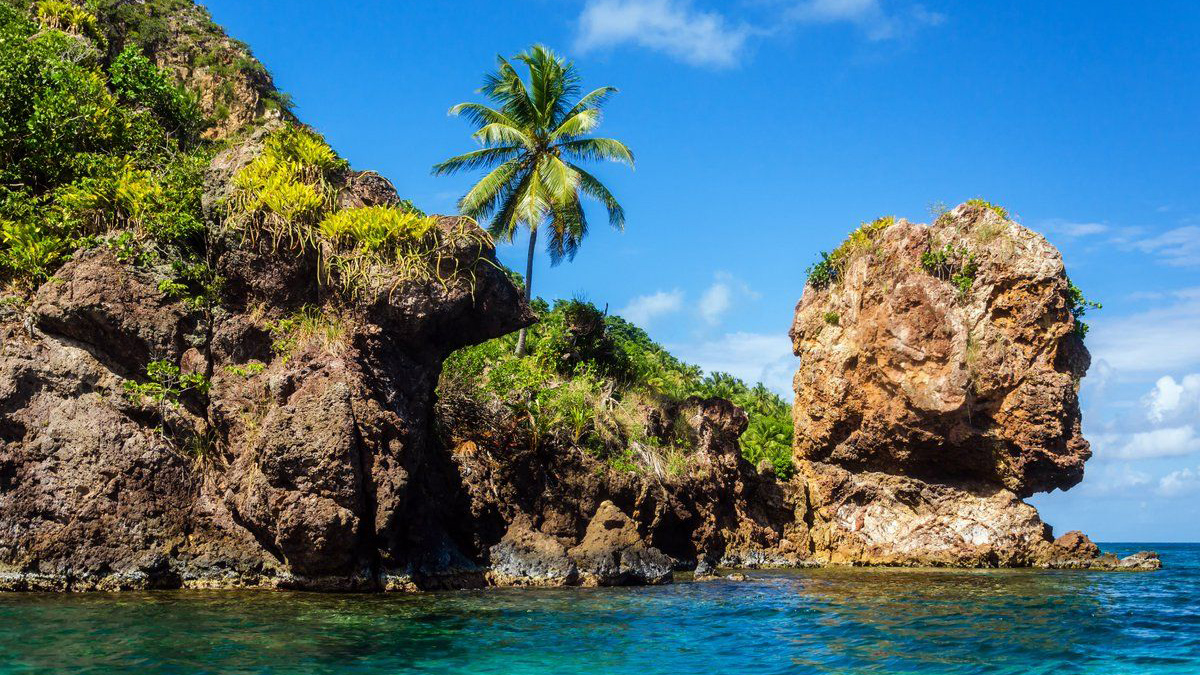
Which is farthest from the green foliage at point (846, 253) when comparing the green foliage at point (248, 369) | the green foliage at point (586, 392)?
the green foliage at point (248, 369)

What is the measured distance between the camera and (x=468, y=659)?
7.82 meters

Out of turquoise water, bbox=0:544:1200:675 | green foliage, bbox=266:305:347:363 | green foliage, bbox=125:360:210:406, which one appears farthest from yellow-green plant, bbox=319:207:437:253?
turquoise water, bbox=0:544:1200:675

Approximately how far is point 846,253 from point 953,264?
290 centimetres

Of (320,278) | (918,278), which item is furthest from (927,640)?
(918,278)

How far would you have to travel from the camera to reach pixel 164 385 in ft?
41.5

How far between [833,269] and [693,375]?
9512 mm

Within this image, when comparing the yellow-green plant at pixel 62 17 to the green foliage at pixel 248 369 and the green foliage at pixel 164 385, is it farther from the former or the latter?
the green foliage at pixel 248 369

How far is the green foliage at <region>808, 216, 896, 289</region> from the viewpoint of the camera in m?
21.6

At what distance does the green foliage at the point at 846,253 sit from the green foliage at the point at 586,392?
4.92 metres

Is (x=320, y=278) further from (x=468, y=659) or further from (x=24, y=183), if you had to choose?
(x=468, y=659)

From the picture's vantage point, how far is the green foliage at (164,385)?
12.3m

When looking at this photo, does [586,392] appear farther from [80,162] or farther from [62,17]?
[62,17]

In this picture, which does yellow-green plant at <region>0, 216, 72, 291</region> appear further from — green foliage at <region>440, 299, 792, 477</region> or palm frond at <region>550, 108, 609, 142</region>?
palm frond at <region>550, 108, 609, 142</region>

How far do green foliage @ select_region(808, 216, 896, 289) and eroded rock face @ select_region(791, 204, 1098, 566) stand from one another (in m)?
0.45
